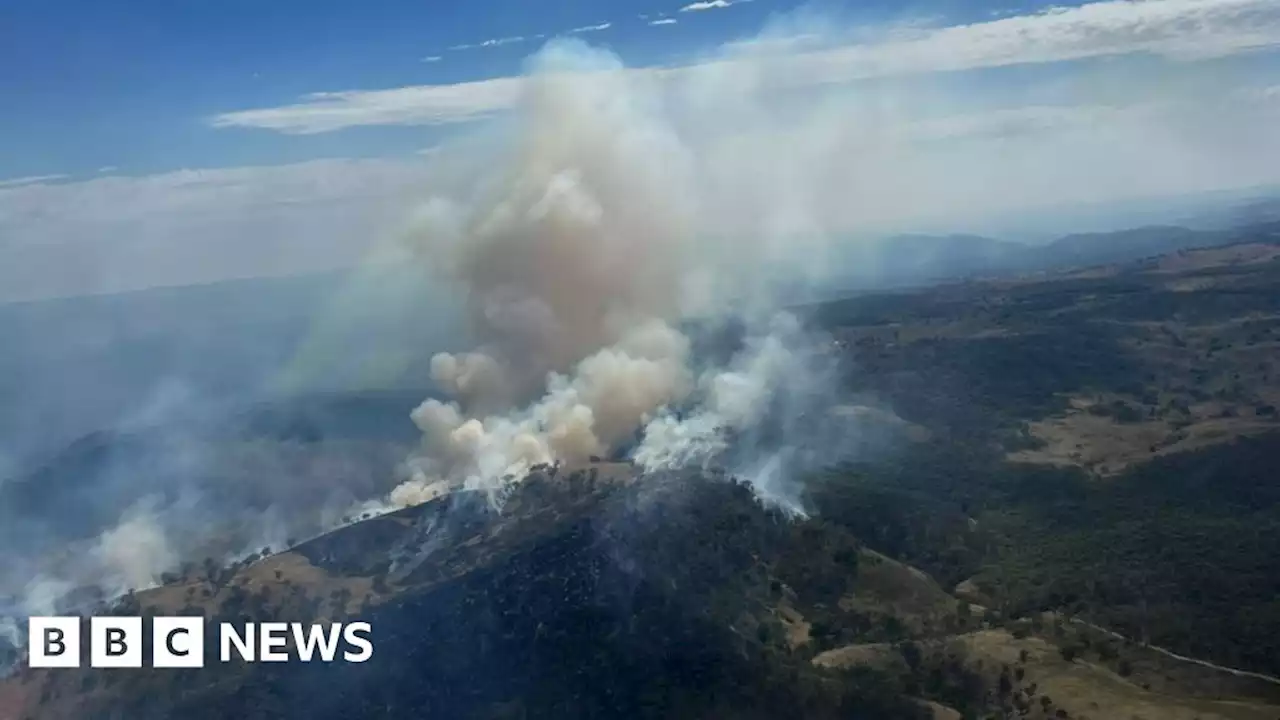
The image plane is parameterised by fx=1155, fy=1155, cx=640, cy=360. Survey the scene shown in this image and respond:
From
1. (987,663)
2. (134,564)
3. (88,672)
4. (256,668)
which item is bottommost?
(134,564)

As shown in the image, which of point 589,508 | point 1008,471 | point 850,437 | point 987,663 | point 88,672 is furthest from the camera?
point 850,437

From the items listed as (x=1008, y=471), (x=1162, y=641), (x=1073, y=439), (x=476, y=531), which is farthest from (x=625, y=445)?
(x=1162, y=641)

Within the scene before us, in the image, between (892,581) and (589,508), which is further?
(589,508)

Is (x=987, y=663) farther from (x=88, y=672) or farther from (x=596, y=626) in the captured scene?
(x=88, y=672)

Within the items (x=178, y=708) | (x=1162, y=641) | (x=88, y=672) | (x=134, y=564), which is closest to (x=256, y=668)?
(x=178, y=708)

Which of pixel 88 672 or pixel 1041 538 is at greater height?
pixel 1041 538

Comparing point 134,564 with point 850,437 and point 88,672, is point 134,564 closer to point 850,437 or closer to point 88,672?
point 88,672

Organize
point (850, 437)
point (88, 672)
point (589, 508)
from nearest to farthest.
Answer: point (88, 672)
point (589, 508)
point (850, 437)
